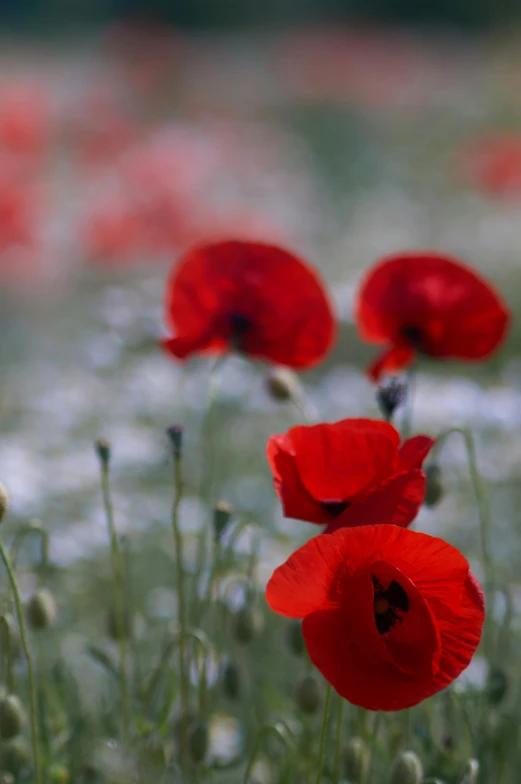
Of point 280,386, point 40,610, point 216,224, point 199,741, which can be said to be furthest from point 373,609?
point 216,224

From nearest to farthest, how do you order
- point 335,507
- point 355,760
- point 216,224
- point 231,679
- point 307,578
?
point 307,578 → point 335,507 → point 355,760 → point 231,679 → point 216,224

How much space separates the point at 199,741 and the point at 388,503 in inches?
13.6

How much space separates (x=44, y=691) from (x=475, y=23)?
1605 centimetres

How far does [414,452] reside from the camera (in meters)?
0.88

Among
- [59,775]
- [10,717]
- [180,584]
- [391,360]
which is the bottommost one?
[59,775]

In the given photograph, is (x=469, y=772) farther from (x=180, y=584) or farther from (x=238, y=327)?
(x=238, y=327)

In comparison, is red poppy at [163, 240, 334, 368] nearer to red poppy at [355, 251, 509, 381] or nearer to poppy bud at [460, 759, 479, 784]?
red poppy at [355, 251, 509, 381]

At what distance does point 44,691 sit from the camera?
1.23 m

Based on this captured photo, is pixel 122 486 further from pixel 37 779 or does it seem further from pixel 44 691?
pixel 37 779

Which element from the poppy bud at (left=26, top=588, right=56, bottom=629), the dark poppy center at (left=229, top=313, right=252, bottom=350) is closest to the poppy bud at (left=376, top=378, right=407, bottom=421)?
the dark poppy center at (left=229, top=313, right=252, bottom=350)

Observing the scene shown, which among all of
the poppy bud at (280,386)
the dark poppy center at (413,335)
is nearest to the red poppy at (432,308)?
the dark poppy center at (413,335)

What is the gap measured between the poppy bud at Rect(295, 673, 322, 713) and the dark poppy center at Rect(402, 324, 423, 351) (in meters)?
0.38

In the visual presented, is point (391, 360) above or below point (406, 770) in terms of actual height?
above

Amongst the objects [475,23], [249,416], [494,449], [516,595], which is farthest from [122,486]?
[475,23]
